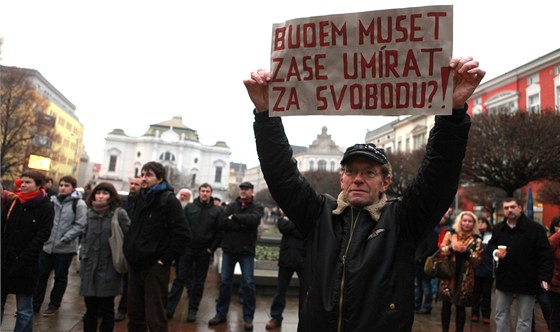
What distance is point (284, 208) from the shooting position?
2193 millimetres

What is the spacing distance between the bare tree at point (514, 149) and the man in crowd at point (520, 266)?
16545 mm

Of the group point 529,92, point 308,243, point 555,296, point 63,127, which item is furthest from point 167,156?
point 308,243

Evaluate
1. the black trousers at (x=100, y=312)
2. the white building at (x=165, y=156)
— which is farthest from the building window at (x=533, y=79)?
the white building at (x=165, y=156)

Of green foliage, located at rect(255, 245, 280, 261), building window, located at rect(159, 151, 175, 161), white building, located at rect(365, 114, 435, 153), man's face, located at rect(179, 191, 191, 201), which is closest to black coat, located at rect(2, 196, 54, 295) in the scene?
man's face, located at rect(179, 191, 191, 201)

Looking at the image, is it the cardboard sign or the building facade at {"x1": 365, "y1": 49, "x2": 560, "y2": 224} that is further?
the building facade at {"x1": 365, "y1": 49, "x2": 560, "y2": 224}

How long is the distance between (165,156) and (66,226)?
8069 centimetres

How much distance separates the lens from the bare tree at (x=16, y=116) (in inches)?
994

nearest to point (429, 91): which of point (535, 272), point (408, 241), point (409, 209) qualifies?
point (409, 209)

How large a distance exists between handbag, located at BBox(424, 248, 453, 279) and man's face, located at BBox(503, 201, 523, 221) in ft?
3.03

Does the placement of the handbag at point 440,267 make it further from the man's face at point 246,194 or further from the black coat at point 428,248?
the man's face at point 246,194

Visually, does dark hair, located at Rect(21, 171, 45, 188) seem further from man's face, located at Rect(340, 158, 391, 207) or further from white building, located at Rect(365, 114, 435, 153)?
white building, located at Rect(365, 114, 435, 153)

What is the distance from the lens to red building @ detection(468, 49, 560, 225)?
88.1 ft

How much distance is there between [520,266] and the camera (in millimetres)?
4953

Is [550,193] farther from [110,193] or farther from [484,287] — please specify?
[110,193]
